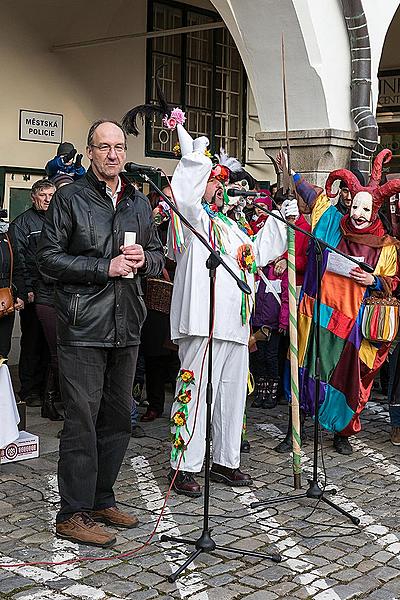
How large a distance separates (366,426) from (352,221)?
1900 millimetres

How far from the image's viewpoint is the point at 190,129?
12602 millimetres

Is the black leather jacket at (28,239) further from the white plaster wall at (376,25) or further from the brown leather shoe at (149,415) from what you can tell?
the white plaster wall at (376,25)

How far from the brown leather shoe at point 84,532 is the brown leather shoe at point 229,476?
1235 millimetres

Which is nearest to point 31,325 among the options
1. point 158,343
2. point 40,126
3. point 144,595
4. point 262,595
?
point 158,343

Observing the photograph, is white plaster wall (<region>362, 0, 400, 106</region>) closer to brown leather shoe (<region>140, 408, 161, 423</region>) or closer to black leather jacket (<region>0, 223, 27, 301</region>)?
brown leather shoe (<region>140, 408, 161, 423</region>)

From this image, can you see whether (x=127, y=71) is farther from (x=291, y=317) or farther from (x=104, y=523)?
(x=104, y=523)

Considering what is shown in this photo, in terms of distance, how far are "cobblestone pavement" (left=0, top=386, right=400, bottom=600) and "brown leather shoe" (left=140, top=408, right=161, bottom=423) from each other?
0.57 meters

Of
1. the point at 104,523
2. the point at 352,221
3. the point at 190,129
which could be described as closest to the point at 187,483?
the point at 104,523

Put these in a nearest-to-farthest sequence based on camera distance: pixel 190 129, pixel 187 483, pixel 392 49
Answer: pixel 187 483 → pixel 190 129 → pixel 392 49

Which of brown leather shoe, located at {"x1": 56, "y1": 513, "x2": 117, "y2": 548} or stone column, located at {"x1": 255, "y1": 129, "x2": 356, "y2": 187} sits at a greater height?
stone column, located at {"x1": 255, "y1": 129, "x2": 356, "y2": 187}

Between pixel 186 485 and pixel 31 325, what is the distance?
9.46 ft

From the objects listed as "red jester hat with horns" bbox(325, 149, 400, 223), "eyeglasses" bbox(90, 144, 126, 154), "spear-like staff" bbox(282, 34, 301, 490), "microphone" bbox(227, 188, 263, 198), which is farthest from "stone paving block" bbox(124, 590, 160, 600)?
"red jester hat with horns" bbox(325, 149, 400, 223)

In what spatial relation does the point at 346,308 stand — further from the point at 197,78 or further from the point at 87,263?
the point at 197,78

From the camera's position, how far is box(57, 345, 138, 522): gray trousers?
16.1 ft
